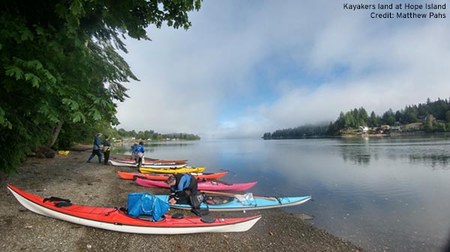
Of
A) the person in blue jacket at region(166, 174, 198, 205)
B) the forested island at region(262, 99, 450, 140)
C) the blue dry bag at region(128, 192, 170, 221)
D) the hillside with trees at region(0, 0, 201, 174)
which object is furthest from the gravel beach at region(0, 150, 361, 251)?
the forested island at region(262, 99, 450, 140)

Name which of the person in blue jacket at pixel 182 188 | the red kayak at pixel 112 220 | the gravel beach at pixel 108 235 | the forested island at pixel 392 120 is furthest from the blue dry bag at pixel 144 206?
the forested island at pixel 392 120

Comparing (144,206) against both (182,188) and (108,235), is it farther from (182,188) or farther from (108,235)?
(182,188)

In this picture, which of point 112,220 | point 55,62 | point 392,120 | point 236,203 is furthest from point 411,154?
point 392,120

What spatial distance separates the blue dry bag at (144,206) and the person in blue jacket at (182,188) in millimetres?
2263

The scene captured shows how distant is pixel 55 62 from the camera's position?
21.1 ft

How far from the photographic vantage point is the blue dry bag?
8.37 metres

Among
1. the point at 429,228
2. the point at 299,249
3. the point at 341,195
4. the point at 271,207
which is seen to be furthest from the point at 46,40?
the point at 341,195

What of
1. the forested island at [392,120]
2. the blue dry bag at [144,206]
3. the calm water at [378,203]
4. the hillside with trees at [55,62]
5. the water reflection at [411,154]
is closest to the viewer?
the hillside with trees at [55,62]

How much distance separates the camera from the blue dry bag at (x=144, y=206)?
837cm

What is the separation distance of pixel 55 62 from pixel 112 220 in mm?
4832

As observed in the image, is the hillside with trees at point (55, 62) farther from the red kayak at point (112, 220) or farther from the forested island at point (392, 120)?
the forested island at point (392, 120)

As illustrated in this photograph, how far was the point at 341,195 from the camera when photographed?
18.5 meters

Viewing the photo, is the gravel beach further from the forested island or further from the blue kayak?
the forested island

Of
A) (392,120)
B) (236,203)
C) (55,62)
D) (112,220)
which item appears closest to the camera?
(55,62)
